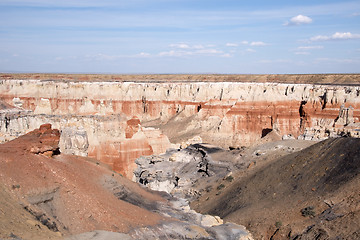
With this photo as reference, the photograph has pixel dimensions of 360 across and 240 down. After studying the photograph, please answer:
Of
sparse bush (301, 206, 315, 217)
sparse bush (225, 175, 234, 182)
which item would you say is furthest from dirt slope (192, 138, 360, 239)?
sparse bush (225, 175, 234, 182)

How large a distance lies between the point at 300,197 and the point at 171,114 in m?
57.0

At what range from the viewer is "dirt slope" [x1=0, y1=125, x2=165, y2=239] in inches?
554

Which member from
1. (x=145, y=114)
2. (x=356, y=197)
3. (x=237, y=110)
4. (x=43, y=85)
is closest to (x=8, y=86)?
(x=43, y=85)

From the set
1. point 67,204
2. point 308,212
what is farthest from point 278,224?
point 67,204

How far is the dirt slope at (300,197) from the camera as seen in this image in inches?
763

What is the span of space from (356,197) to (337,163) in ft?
14.3

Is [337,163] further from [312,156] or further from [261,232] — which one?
[261,232]

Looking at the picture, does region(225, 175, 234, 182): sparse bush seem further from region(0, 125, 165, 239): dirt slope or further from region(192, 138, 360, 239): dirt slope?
region(0, 125, 165, 239): dirt slope

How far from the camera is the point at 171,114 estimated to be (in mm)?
78938

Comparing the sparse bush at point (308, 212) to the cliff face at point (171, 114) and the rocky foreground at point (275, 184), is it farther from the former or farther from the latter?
the cliff face at point (171, 114)

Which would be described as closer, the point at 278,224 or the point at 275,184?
the point at 278,224

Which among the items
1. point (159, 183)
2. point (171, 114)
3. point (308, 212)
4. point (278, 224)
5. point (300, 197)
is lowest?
point (159, 183)

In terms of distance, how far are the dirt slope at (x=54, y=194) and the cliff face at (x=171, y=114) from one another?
8168mm

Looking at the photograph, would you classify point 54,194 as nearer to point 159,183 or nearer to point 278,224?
point 278,224
